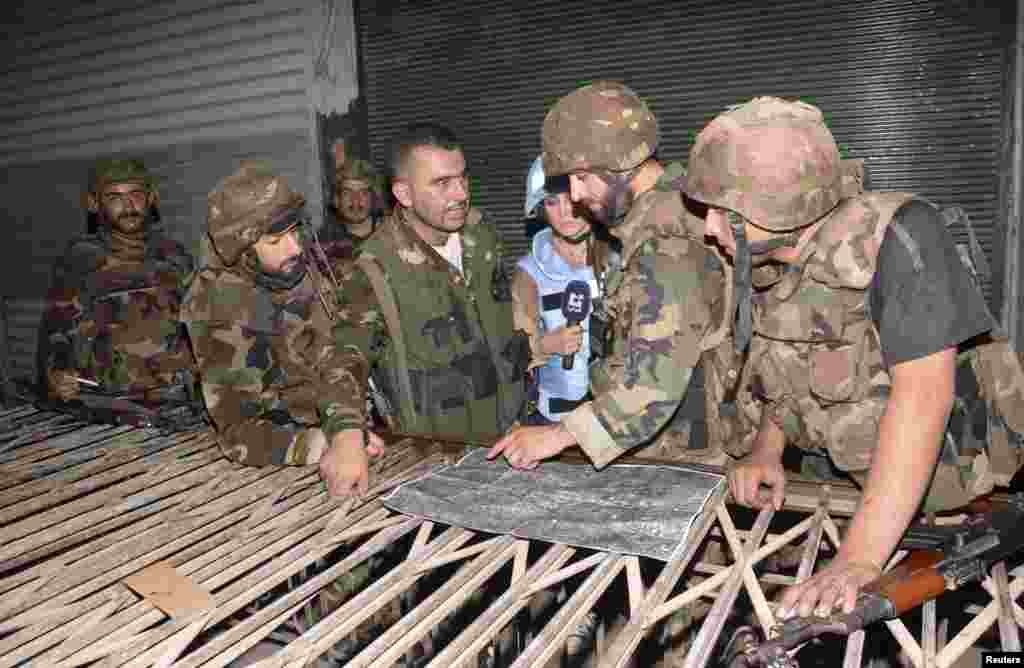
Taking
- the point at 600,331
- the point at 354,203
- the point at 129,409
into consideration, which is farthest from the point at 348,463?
the point at 354,203

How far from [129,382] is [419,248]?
2582 millimetres

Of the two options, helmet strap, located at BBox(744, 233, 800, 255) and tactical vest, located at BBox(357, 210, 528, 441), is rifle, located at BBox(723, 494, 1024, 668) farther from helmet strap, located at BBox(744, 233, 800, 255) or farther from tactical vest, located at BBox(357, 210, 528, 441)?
tactical vest, located at BBox(357, 210, 528, 441)

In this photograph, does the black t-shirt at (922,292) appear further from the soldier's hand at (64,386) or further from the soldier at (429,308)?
the soldier's hand at (64,386)

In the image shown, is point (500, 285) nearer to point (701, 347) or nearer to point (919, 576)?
point (701, 347)

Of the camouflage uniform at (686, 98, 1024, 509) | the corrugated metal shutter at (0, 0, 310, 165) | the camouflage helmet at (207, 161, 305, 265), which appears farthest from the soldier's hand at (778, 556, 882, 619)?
the corrugated metal shutter at (0, 0, 310, 165)

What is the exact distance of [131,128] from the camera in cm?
702

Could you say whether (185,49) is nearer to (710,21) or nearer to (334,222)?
(334,222)

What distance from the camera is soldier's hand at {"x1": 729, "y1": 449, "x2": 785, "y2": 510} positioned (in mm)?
2039

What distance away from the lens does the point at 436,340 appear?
334 cm

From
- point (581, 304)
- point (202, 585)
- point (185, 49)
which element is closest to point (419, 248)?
point (581, 304)

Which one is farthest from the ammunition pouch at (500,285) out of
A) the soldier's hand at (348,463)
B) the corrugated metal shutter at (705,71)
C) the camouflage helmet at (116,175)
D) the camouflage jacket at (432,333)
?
the camouflage helmet at (116,175)

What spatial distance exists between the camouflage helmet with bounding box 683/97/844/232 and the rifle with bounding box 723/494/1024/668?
0.81m

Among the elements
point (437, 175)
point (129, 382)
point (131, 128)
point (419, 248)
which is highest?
point (131, 128)

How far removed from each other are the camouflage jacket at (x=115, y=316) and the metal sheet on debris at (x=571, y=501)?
3.07m
